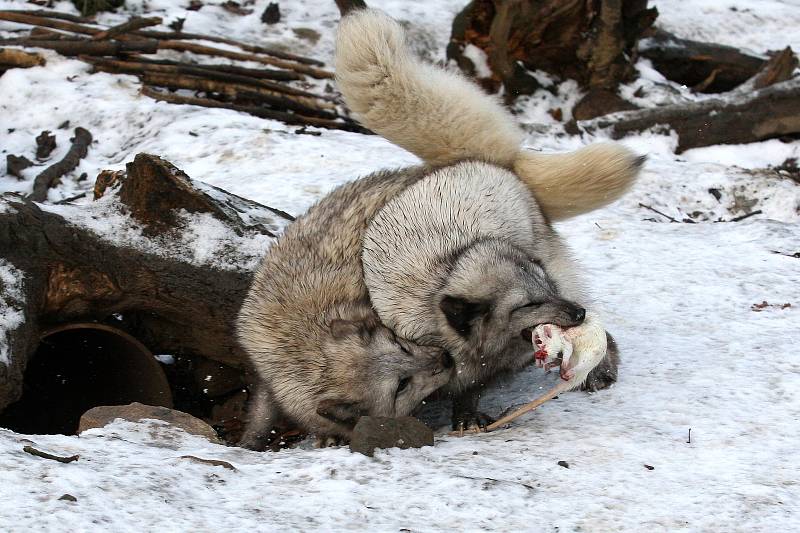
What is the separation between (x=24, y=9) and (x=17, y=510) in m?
10.2

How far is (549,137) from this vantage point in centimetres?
1059

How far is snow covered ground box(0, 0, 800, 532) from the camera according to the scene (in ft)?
12.0

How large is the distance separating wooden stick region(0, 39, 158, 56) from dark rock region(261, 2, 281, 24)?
7.42 feet

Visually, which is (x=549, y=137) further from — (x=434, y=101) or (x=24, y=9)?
(x=24, y=9)

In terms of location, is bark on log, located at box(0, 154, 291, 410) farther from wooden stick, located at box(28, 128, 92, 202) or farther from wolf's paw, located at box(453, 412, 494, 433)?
wooden stick, located at box(28, 128, 92, 202)

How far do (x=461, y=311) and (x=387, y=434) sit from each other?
2.66 feet

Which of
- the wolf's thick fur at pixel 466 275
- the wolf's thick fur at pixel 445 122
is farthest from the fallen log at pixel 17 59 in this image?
the wolf's thick fur at pixel 466 275

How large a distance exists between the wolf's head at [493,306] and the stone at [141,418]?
1.40 meters

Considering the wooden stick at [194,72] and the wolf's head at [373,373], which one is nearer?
the wolf's head at [373,373]

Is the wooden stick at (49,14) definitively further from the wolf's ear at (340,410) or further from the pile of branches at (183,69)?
the wolf's ear at (340,410)

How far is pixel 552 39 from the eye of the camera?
1178 cm

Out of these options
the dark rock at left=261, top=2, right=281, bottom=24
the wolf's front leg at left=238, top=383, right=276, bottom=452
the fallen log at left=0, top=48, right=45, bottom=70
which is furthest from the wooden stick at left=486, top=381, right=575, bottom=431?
the dark rock at left=261, top=2, right=281, bottom=24

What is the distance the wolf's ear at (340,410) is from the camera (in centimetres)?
489

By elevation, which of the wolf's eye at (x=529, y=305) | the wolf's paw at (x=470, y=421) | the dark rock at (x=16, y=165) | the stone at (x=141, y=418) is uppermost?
the wolf's eye at (x=529, y=305)
